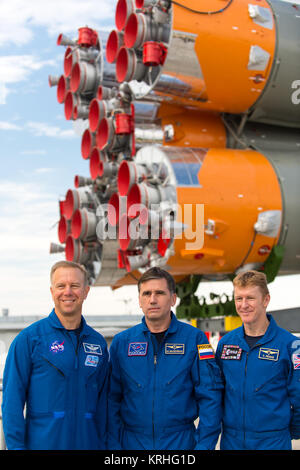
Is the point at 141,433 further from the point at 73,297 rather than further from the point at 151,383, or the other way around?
the point at 73,297

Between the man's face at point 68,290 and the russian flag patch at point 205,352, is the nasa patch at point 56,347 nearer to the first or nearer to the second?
the man's face at point 68,290

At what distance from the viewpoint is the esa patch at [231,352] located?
10.5ft

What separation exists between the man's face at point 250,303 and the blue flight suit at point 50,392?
3.00 feet

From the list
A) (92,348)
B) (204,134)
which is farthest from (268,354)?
(204,134)

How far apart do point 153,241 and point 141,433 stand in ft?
19.9

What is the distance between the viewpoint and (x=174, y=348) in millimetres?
3148

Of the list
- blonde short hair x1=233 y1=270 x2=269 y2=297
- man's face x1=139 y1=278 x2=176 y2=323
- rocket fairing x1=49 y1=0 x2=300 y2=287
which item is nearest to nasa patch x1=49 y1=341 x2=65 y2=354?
man's face x1=139 y1=278 x2=176 y2=323

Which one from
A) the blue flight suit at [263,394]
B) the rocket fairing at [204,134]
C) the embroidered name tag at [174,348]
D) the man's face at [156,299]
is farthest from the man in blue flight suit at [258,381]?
the rocket fairing at [204,134]

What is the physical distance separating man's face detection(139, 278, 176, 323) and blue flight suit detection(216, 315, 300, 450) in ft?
1.57

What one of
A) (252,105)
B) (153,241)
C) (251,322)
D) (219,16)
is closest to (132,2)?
(219,16)

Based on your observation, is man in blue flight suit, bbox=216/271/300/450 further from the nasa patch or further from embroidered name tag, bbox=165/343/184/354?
the nasa patch

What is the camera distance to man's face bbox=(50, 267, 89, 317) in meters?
2.96

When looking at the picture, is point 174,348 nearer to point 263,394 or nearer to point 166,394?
point 166,394
